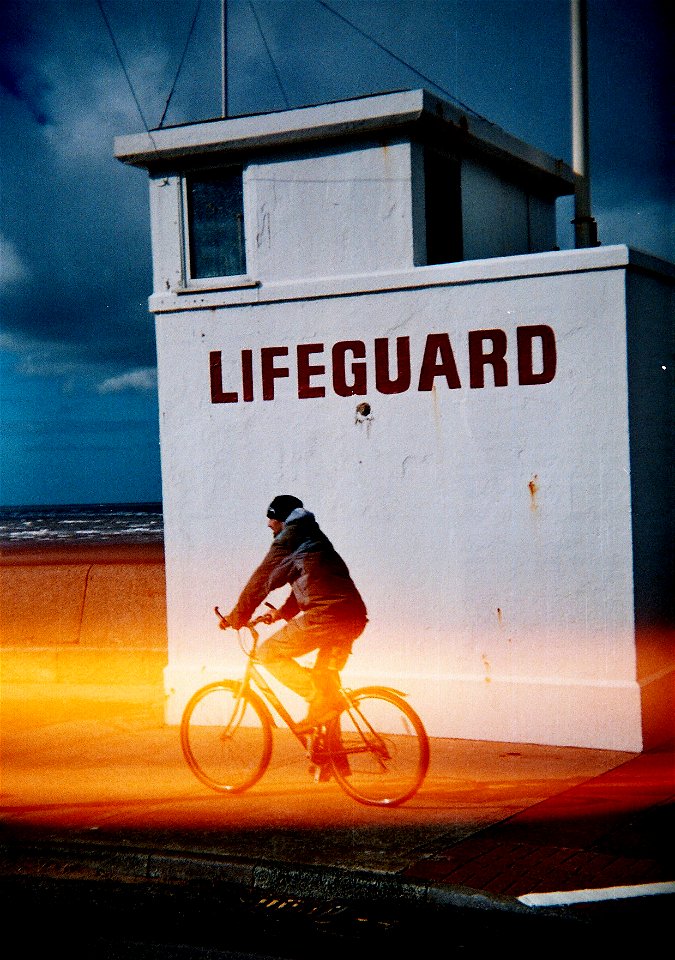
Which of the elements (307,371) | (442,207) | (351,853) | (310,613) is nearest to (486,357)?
(307,371)

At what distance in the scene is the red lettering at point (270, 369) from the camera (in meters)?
10.4

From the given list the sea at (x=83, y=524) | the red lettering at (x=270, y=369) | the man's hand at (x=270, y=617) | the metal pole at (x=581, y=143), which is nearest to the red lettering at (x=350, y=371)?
the red lettering at (x=270, y=369)

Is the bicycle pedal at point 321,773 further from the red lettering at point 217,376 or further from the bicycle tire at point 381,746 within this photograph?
the red lettering at point 217,376

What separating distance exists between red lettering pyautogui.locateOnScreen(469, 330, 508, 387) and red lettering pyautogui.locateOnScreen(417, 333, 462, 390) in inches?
5.9

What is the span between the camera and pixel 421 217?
1017cm

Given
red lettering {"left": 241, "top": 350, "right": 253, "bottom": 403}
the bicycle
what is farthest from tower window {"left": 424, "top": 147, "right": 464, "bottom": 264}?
the bicycle

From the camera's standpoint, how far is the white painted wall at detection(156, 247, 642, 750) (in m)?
9.30

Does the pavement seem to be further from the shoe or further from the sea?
the sea

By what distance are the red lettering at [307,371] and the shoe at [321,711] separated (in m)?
3.19

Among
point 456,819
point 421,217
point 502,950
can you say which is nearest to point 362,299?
point 421,217

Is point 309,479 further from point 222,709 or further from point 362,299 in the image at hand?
point 222,709

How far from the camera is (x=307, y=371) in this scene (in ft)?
33.9

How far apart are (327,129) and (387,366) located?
2.01 metres

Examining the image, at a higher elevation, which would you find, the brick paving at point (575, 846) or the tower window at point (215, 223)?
the tower window at point (215, 223)
